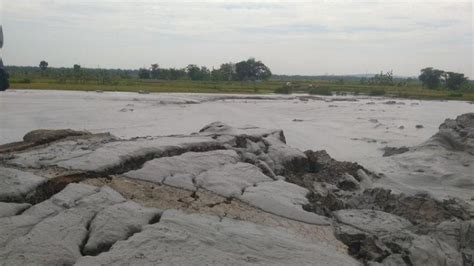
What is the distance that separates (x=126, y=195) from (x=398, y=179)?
5.22 m

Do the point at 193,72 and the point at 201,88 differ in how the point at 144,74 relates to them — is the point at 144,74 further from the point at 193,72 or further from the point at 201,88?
the point at 201,88

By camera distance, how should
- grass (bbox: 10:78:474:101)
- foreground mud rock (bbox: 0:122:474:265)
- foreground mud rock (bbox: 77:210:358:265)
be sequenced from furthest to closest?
grass (bbox: 10:78:474:101) → foreground mud rock (bbox: 0:122:474:265) → foreground mud rock (bbox: 77:210:358:265)

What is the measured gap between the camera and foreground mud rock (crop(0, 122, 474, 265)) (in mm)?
3459

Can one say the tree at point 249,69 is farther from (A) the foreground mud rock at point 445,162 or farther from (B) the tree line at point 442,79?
(A) the foreground mud rock at point 445,162

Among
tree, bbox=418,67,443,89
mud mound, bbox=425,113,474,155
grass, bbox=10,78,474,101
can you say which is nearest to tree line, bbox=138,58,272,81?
grass, bbox=10,78,474,101

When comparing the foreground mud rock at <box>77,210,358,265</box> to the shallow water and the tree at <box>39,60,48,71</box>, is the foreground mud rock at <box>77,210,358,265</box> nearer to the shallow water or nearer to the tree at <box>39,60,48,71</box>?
the shallow water

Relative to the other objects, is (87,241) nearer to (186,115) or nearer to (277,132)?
(277,132)

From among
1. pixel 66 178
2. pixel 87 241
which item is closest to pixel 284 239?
pixel 87 241

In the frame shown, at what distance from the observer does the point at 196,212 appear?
433 cm

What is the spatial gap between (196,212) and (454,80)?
52384mm

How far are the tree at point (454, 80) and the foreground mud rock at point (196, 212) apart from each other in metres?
48.7

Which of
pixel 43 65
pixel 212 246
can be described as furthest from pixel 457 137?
pixel 43 65

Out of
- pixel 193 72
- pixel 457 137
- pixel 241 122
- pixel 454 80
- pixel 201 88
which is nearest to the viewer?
pixel 457 137

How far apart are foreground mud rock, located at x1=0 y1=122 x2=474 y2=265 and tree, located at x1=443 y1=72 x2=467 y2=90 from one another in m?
48.7
